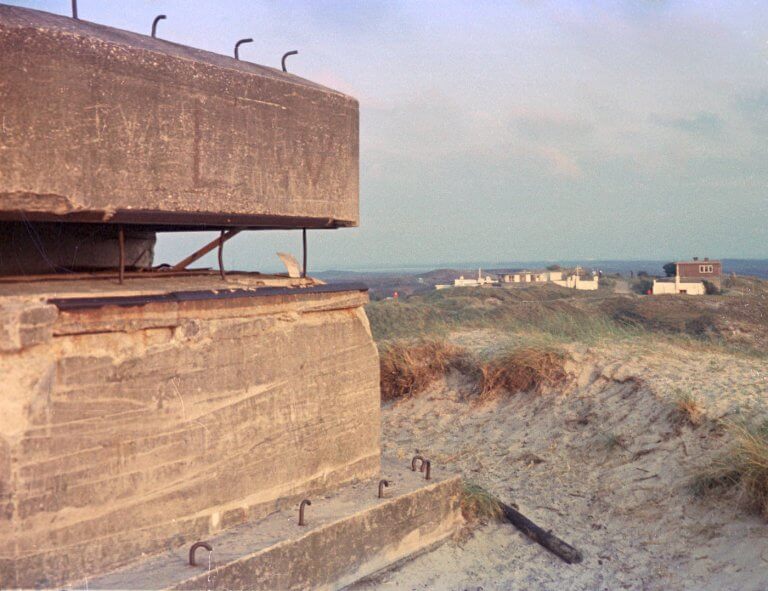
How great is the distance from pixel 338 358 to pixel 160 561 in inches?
50.0

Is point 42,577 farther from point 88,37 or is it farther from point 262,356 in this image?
point 88,37

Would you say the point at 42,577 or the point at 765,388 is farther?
the point at 765,388

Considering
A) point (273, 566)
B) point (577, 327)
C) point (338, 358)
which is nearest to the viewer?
point (273, 566)

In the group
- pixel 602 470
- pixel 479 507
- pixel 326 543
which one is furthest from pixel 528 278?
pixel 326 543

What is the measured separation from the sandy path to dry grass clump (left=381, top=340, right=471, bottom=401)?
0.56ft

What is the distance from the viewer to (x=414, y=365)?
7.18 m

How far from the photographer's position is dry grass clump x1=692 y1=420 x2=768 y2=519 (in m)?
3.73

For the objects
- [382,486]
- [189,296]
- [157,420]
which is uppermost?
[189,296]

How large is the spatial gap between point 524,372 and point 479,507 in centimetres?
243

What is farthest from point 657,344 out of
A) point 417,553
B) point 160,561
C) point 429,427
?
point 160,561

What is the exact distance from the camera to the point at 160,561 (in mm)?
2570

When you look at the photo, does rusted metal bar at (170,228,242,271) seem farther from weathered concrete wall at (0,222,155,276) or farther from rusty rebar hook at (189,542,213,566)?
rusty rebar hook at (189,542,213,566)

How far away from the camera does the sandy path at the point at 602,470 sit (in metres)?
3.57

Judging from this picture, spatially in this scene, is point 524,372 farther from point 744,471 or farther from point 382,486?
point 382,486
